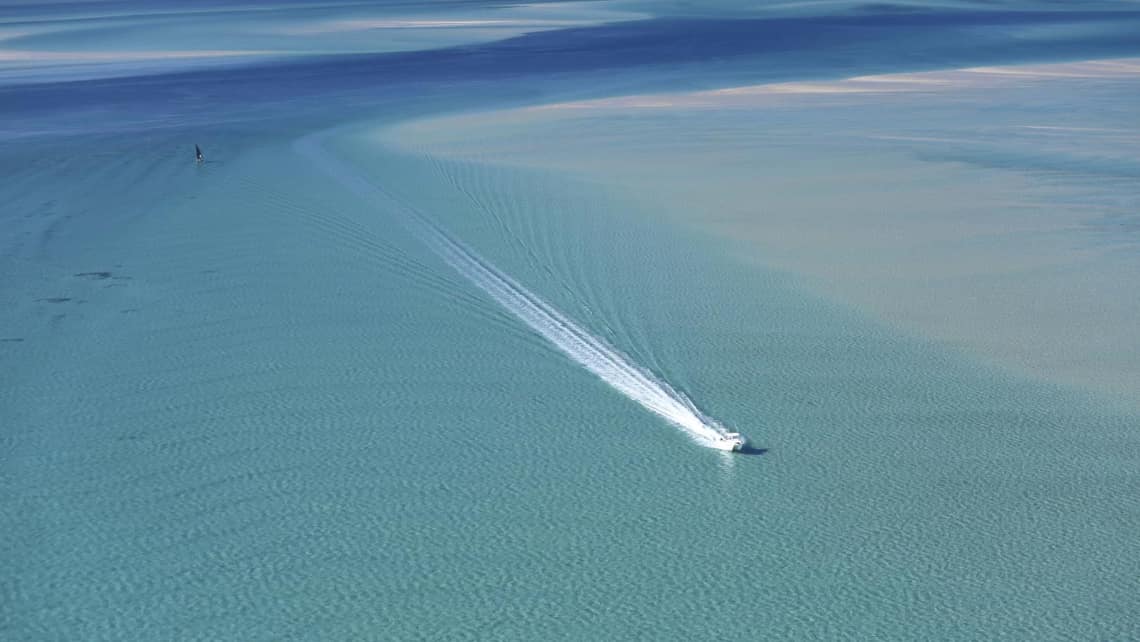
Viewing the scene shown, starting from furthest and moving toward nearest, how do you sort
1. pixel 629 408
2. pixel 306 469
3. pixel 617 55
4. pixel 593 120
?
pixel 617 55 < pixel 593 120 < pixel 629 408 < pixel 306 469

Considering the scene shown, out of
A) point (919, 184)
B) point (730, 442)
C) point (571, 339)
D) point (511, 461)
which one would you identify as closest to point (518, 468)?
point (511, 461)

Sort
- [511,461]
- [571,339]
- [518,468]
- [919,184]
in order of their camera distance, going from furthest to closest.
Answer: [919,184]
[571,339]
[511,461]
[518,468]

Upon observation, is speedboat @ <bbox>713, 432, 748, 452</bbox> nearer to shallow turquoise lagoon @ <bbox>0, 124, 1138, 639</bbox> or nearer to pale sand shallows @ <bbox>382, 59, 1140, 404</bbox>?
shallow turquoise lagoon @ <bbox>0, 124, 1138, 639</bbox>

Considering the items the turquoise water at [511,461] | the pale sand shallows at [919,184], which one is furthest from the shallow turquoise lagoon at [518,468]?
the pale sand shallows at [919,184]

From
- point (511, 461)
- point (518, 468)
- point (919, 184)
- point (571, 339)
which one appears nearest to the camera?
point (518, 468)

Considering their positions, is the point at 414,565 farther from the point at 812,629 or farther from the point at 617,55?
the point at 617,55

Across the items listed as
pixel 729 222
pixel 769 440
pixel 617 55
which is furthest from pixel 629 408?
pixel 617 55

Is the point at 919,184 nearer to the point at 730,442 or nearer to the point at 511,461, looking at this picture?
the point at 730,442
